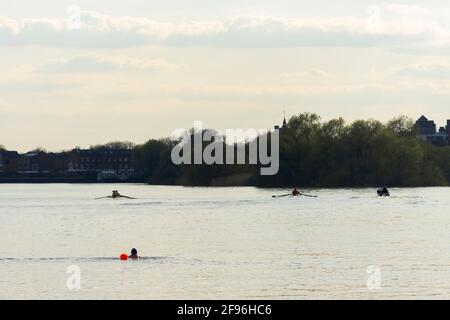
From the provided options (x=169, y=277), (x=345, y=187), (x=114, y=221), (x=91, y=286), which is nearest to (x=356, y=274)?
(x=169, y=277)

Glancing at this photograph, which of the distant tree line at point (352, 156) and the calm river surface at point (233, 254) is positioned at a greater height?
the distant tree line at point (352, 156)

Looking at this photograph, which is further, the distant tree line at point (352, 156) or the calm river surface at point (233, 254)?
the distant tree line at point (352, 156)

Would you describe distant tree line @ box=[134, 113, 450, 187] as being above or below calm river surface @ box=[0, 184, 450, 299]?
above

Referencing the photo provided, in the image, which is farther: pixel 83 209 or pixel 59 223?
pixel 83 209

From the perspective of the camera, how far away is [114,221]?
84625 millimetres

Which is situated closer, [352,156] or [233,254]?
[233,254]

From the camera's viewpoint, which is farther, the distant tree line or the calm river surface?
the distant tree line

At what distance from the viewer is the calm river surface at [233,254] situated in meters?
41.2

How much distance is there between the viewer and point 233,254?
54.4 meters

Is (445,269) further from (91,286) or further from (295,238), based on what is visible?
(295,238)

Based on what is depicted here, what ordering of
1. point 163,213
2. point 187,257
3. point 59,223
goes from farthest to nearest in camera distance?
point 163,213 → point 59,223 → point 187,257

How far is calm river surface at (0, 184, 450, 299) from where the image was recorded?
4119cm

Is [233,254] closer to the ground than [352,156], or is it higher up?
closer to the ground

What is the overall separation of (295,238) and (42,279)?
2263 centimetres
